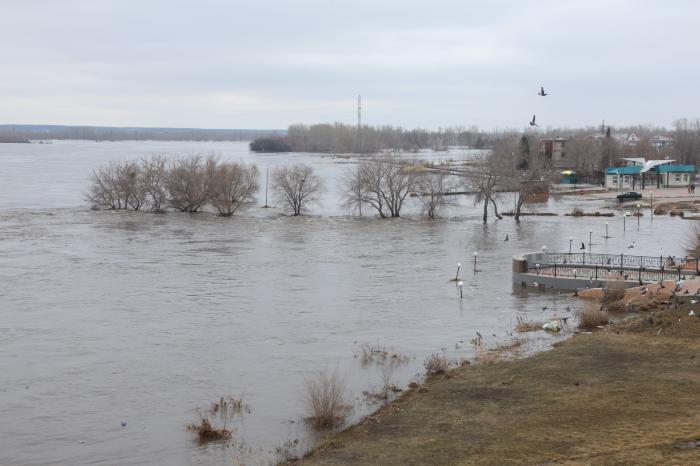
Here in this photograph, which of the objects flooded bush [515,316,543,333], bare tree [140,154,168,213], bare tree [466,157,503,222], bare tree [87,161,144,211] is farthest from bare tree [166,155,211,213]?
flooded bush [515,316,543,333]

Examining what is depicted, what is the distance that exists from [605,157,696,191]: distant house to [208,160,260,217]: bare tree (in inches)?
1662

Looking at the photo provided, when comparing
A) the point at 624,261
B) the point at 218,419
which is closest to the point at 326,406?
the point at 218,419

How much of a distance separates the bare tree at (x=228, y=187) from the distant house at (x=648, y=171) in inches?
1662

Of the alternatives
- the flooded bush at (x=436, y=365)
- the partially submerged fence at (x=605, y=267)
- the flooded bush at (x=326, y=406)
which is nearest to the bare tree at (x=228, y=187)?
the partially submerged fence at (x=605, y=267)

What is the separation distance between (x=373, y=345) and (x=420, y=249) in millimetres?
21351

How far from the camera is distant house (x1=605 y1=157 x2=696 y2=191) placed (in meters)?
88.2

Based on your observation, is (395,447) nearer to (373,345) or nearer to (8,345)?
(373,345)

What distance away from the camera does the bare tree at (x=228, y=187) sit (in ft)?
214

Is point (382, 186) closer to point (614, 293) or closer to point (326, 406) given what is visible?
point (614, 293)

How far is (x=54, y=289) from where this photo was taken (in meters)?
31.4

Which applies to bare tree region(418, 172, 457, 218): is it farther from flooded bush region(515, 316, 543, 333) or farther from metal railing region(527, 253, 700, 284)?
flooded bush region(515, 316, 543, 333)

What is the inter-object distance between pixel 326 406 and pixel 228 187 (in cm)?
5044

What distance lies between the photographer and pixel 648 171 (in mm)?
91438

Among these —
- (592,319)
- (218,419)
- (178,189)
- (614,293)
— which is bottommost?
(218,419)
